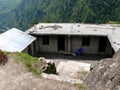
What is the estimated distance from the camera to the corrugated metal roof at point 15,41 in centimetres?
1916

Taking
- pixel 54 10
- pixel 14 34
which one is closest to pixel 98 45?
pixel 14 34

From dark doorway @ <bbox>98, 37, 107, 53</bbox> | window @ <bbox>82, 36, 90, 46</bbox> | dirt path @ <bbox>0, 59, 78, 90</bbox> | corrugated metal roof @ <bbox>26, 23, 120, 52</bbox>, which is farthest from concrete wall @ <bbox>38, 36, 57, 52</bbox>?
dirt path @ <bbox>0, 59, 78, 90</bbox>

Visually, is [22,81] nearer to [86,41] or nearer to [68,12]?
[86,41]

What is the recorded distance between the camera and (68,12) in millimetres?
132500

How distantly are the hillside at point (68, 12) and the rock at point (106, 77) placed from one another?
183 feet

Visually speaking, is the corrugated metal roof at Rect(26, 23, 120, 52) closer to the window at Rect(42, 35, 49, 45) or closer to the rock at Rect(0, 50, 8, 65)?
the window at Rect(42, 35, 49, 45)

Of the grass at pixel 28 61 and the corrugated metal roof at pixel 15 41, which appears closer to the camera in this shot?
the grass at pixel 28 61

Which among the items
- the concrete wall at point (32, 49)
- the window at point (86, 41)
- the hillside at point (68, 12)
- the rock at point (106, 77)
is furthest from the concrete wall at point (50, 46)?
the hillside at point (68, 12)

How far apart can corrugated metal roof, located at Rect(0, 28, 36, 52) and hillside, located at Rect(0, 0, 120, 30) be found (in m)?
43.1

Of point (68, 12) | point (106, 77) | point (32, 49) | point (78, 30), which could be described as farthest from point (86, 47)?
point (68, 12)

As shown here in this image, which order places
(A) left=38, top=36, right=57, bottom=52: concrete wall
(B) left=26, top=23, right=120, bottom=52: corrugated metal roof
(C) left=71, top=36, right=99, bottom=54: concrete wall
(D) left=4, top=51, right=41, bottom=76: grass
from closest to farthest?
(D) left=4, top=51, right=41, bottom=76: grass
(B) left=26, top=23, right=120, bottom=52: corrugated metal roof
(C) left=71, top=36, right=99, bottom=54: concrete wall
(A) left=38, top=36, right=57, bottom=52: concrete wall

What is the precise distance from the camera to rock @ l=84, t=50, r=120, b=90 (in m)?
8.78

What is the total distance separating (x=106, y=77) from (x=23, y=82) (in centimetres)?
423

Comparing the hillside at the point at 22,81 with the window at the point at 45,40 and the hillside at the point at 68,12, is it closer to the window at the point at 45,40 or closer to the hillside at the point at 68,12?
the window at the point at 45,40
